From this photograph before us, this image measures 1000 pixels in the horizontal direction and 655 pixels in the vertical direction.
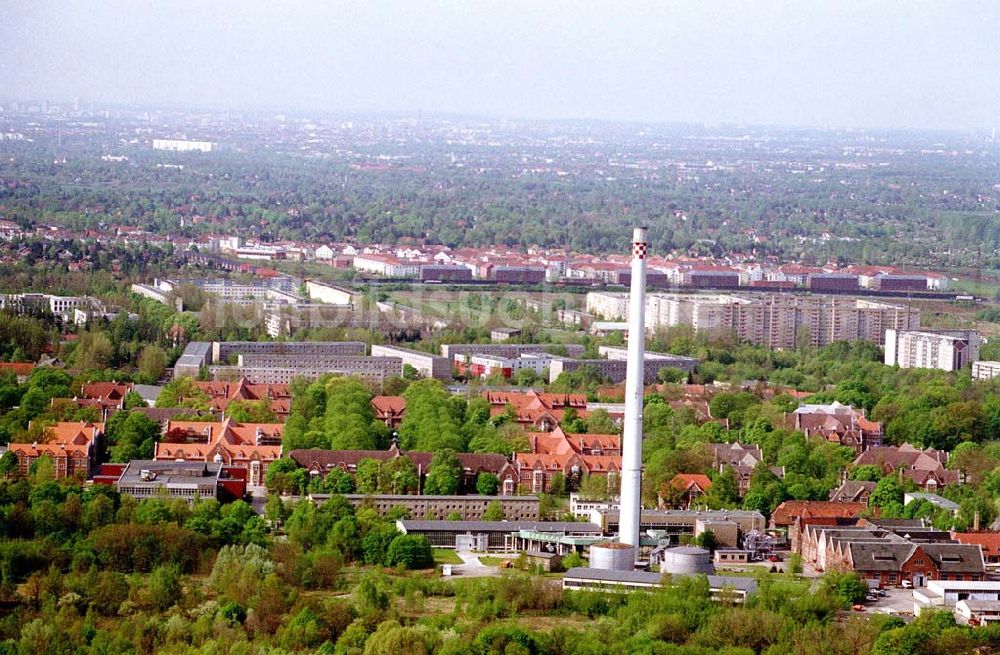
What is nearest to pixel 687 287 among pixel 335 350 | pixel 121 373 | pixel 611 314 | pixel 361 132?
pixel 611 314

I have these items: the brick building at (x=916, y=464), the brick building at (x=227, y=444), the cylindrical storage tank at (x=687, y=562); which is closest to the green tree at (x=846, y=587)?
the cylindrical storage tank at (x=687, y=562)

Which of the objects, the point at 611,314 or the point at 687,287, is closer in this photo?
the point at 611,314

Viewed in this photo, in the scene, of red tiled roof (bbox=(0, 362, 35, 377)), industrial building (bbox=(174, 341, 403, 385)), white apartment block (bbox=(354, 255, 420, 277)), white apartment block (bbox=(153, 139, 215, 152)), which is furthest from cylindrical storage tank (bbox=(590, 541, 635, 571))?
white apartment block (bbox=(153, 139, 215, 152))

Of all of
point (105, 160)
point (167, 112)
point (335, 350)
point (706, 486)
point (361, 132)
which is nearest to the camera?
point (706, 486)

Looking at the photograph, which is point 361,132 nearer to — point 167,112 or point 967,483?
point 167,112

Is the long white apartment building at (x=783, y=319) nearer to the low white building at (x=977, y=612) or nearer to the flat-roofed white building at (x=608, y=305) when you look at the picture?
the flat-roofed white building at (x=608, y=305)

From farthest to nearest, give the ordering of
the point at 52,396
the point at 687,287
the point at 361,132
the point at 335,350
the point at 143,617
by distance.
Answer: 1. the point at 361,132
2. the point at 687,287
3. the point at 335,350
4. the point at 52,396
5. the point at 143,617
